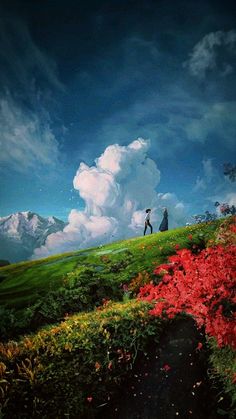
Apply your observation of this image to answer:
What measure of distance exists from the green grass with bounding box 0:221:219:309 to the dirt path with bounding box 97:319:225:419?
8.51m

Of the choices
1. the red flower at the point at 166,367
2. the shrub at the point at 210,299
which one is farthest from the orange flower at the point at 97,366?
the shrub at the point at 210,299

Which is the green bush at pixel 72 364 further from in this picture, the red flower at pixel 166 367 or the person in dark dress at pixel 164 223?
the person in dark dress at pixel 164 223

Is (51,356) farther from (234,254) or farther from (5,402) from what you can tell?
(234,254)

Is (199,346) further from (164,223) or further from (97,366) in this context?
(164,223)

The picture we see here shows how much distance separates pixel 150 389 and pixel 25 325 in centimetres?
778

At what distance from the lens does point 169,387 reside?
30.8 ft

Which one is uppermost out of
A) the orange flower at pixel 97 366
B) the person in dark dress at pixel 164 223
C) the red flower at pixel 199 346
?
the person in dark dress at pixel 164 223

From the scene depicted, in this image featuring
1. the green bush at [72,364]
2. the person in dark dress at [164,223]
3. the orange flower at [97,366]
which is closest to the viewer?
the green bush at [72,364]

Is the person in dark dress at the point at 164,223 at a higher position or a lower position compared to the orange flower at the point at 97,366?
higher

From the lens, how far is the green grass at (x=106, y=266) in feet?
62.3

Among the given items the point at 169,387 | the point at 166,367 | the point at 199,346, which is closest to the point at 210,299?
the point at 199,346

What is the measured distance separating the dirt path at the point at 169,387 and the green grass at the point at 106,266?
851 centimetres

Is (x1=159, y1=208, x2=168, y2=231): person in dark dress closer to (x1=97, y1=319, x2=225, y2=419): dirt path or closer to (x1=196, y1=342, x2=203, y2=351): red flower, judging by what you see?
(x1=97, y1=319, x2=225, y2=419): dirt path

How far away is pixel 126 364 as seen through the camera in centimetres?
999
